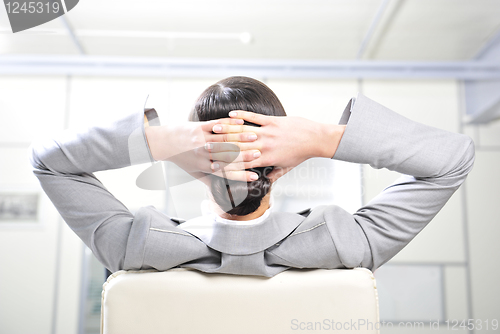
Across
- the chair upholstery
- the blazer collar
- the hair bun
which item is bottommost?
the chair upholstery

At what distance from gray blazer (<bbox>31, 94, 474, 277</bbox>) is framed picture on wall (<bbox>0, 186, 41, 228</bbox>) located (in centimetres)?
302

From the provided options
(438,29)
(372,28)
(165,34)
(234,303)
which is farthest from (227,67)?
(234,303)

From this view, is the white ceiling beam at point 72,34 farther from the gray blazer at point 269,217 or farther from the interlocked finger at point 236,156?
the interlocked finger at point 236,156

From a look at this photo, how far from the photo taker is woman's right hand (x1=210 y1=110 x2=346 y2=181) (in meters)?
0.46

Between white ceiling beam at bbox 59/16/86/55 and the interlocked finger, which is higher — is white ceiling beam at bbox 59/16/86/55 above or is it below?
above

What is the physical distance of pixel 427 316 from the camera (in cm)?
295

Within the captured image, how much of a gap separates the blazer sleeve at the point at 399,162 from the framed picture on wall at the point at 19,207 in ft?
10.7

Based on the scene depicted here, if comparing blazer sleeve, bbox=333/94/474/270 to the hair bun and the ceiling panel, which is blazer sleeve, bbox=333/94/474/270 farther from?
the ceiling panel

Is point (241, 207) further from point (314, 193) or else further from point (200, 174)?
point (314, 193)

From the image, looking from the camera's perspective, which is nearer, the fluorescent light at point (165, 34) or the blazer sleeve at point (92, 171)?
the blazer sleeve at point (92, 171)

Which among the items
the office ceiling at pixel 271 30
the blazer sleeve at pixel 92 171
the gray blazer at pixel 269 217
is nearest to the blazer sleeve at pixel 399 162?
the gray blazer at pixel 269 217

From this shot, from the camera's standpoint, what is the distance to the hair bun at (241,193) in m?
0.52

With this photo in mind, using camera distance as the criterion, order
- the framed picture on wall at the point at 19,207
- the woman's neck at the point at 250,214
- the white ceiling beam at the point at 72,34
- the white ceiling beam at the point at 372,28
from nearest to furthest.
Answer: the woman's neck at the point at 250,214
the white ceiling beam at the point at 372,28
the white ceiling beam at the point at 72,34
the framed picture on wall at the point at 19,207

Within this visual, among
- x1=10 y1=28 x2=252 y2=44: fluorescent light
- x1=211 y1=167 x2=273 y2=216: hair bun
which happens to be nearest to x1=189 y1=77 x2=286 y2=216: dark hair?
x1=211 y1=167 x2=273 y2=216: hair bun
